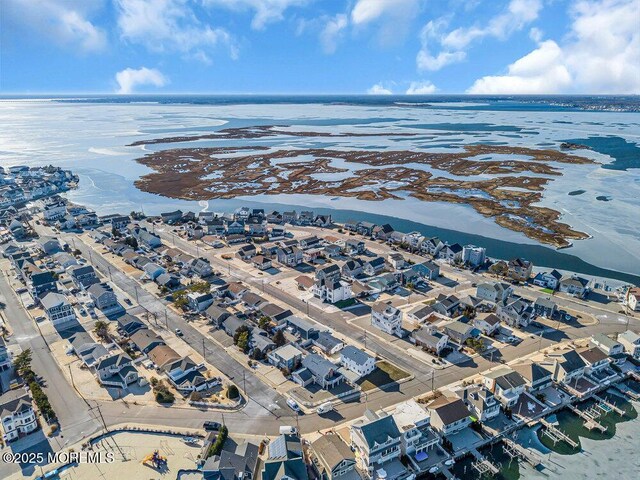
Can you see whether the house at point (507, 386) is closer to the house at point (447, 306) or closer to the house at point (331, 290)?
the house at point (447, 306)

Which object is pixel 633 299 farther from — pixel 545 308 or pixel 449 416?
pixel 449 416

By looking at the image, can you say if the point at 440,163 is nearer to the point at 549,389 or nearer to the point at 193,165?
the point at 193,165

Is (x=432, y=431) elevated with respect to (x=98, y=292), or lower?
lower

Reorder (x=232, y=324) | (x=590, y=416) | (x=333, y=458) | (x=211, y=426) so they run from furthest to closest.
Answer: (x=232, y=324) < (x=590, y=416) < (x=211, y=426) < (x=333, y=458)

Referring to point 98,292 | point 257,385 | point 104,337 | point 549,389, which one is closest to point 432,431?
point 549,389

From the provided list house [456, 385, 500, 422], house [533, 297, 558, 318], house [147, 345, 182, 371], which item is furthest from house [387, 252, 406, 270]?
house [147, 345, 182, 371]

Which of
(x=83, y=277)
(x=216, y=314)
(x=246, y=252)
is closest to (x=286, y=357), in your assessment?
(x=216, y=314)
